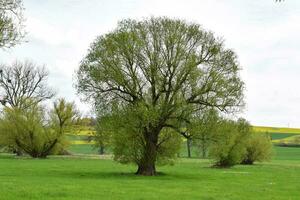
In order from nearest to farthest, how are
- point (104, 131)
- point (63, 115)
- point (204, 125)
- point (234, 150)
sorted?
point (204, 125), point (104, 131), point (234, 150), point (63, 115)

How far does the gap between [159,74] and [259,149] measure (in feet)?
157

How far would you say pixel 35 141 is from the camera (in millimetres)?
92812

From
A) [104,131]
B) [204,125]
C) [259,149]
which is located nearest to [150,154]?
[104,131]

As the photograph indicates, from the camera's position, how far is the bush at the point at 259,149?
89.1 meters

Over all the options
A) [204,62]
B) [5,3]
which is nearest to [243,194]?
[5,3]

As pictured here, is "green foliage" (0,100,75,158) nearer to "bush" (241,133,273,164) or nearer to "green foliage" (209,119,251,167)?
"green foliage" (209,119,251,167)

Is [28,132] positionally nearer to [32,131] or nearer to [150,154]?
[32,131]

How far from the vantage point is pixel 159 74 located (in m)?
46.7

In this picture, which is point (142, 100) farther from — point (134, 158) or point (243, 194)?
point (243, 194)

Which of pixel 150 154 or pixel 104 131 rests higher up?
pixel 104 131

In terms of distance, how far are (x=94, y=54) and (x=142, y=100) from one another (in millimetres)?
A: 5850

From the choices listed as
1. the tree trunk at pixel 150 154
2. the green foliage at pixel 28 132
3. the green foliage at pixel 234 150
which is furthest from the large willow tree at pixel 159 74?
the green foliage at pixel 28 132

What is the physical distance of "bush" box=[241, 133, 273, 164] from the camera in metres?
89.1

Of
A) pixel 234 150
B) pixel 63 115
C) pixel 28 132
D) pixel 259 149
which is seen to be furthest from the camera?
pixel 63 115
